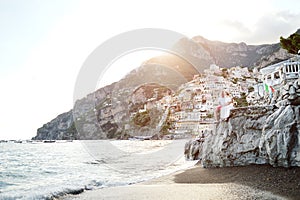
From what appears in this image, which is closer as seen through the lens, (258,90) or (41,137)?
(258,90)

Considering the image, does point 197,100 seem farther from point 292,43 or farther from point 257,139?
point 257,139

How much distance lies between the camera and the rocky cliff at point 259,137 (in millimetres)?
9766

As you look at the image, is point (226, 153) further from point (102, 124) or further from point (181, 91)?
point (102, 124)

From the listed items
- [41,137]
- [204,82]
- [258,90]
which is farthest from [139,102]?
[41,137]

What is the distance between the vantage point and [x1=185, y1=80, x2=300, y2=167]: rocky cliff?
9766 mm

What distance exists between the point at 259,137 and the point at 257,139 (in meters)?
0.13

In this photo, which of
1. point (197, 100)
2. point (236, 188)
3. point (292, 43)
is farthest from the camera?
point (197, 100)

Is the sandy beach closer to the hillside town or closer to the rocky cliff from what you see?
the rocky cliff

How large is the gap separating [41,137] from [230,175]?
183706 mm

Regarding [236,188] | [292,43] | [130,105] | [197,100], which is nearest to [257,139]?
[236,188]

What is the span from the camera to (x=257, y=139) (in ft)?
Result: 39.9

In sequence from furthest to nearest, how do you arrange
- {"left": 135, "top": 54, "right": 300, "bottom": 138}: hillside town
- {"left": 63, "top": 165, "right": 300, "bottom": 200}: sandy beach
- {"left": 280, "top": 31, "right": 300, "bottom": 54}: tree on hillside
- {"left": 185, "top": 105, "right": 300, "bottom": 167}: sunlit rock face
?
1. {"left": 135, "top": 54, "right": 300, "bottom": 138}: hillside town
2. {"left": 280, "top": 31, "right": 300, "bottom": 54}: tree on hillside
3. {"left": 185, "top": 105, "right": 300, "bottom": 167}: sunlit rock face
4. {"left": 63, "top": 165, "right": 300, "bottom": 200}: sandy beach

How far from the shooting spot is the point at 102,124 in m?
116

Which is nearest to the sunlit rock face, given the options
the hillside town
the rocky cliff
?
the rocky cliff
